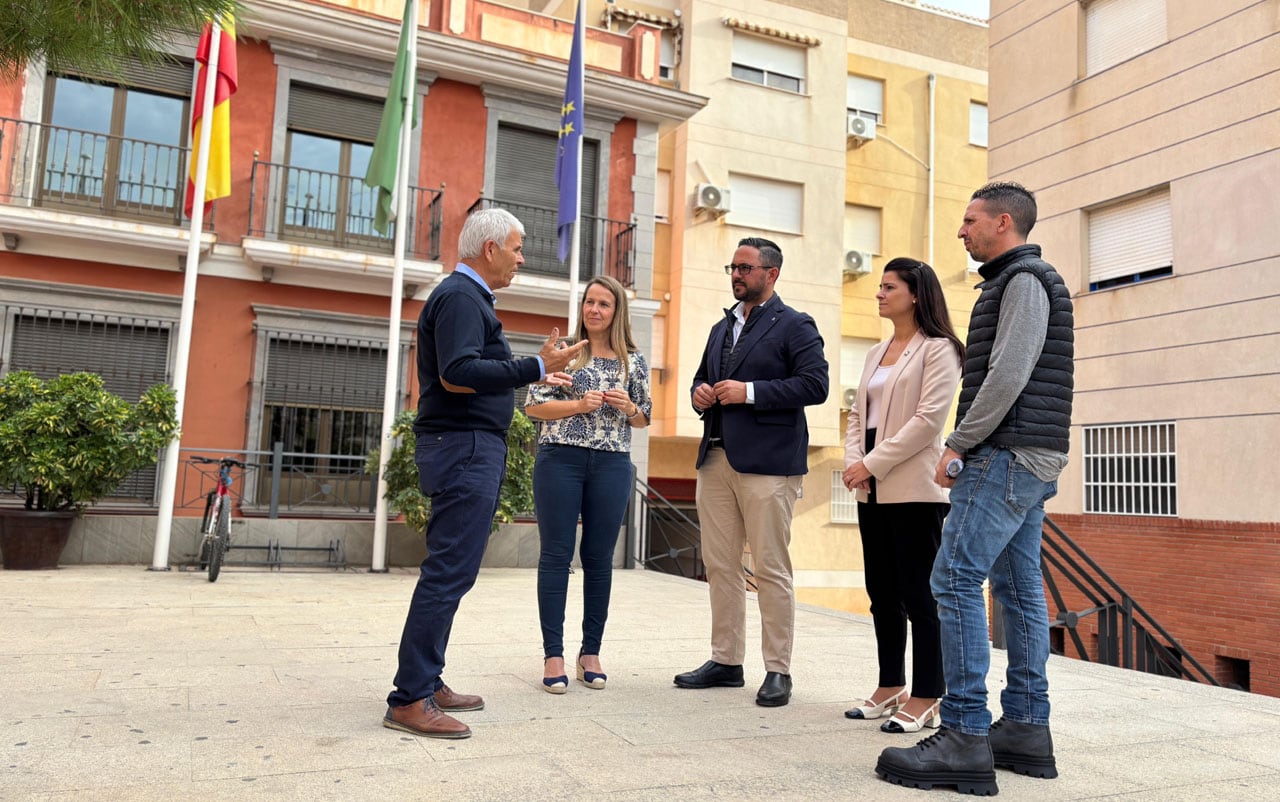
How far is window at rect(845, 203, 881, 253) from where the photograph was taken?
20.5m

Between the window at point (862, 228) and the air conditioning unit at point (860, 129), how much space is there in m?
1.38

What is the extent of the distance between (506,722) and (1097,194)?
12122 mm

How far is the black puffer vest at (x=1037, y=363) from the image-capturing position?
3.01 metres

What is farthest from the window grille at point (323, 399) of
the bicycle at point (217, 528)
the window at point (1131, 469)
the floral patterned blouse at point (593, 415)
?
the window at point (1131, 469)

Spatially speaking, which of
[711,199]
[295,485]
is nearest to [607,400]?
[295,485]

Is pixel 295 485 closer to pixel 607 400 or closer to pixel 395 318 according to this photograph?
pixel 395 318

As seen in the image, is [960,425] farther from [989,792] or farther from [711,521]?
[711,521]

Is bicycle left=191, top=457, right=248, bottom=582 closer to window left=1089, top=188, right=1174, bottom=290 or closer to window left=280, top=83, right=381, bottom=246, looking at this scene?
window left=280, top=83, right=381, bottom=246

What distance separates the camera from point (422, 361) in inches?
138

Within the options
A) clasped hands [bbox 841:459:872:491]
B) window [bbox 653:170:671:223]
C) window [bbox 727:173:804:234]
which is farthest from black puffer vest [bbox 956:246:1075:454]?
window [bbox 653:170:671:223]

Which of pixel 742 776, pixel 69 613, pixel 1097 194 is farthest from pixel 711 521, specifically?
pixel 1097 194

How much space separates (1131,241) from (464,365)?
1173 cm

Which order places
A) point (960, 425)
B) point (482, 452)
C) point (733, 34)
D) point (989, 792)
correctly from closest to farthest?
1. point (989, 792)
2. point (960, 425)
3. point (482, 452)
4. point (733, 34)

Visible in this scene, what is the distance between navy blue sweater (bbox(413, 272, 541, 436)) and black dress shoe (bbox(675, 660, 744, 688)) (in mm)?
1478
